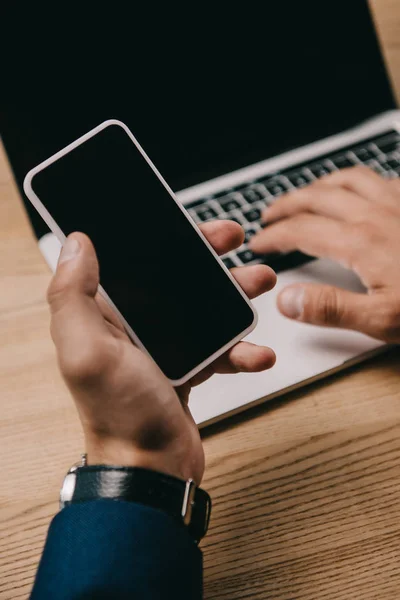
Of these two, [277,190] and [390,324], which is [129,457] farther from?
[277,190]

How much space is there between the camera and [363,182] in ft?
2.04

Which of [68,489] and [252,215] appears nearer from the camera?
[68,489]

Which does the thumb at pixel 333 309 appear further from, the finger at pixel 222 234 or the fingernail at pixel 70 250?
the fingernail at pixel 70 250

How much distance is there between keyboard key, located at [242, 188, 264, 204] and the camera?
25.2 inches

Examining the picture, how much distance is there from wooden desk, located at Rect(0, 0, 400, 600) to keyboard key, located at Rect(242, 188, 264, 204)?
0.78ft

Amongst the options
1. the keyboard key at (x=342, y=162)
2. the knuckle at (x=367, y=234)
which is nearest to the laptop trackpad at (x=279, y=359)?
the knuckle at (x=367, y=234)

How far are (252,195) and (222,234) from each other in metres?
0.15

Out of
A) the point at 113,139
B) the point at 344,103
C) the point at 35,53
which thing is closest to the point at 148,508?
the point at 113,139

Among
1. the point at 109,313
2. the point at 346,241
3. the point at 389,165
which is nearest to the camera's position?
the point at 109,313

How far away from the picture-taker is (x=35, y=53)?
1.75 ft

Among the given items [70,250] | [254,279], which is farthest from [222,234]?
[70,250]

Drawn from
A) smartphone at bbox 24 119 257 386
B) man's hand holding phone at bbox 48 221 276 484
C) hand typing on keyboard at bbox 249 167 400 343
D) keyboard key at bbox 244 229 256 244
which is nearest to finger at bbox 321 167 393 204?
hand typing on keyboard at bbox 249 167 400 343

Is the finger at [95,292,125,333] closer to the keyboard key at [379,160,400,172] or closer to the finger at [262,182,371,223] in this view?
the finger at [262,182,371,223]

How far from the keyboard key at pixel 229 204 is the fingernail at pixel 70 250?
0.26m
